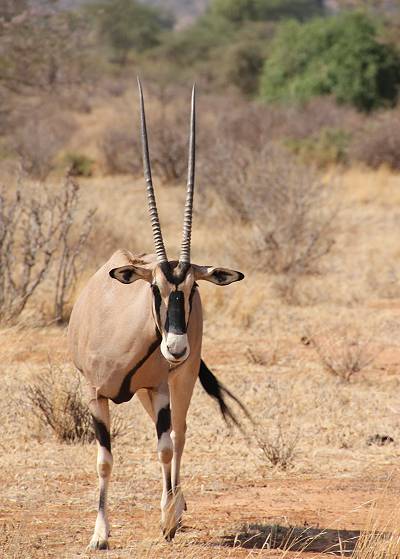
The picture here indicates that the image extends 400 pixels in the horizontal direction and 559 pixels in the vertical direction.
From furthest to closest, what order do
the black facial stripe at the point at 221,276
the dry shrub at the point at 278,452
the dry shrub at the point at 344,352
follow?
the dry shrub at the point at 344,352 < the dry shrub at the point at 278,452 < the black facial stripe at the point at 221,276

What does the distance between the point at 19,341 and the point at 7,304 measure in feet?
2.80

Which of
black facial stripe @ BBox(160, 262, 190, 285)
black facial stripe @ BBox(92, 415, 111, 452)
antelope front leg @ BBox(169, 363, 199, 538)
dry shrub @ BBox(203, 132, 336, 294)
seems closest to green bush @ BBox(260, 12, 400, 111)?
dry shrub @ BBox(203, 132, 336, 294)

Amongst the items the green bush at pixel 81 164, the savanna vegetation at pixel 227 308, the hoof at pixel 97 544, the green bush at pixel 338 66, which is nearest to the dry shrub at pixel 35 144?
the savanna vegetation at pixel 227 308

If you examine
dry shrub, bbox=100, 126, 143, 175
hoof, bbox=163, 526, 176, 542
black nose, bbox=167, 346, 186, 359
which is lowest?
dry shrub, bbox=100, 126, 143, 175

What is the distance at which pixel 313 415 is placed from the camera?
7734mm

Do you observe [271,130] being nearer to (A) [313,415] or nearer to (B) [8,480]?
(A) [313,415]

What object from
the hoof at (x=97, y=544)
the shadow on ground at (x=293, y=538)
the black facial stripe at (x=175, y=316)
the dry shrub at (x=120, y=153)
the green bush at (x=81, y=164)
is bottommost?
the green bush at (x=81, y=164)

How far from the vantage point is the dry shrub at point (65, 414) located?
696 centimetres

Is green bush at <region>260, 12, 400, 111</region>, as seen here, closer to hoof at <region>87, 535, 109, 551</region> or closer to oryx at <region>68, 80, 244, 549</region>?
oryx at <region>68, 80, 244, 549</region>

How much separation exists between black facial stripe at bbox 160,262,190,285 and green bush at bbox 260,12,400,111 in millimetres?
24569

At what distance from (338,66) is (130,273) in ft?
84.4

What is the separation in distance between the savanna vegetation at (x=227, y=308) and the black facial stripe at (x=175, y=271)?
1091 mm

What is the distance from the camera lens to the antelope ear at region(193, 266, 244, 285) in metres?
4.89

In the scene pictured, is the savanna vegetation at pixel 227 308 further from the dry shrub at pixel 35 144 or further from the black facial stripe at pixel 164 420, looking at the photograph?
the black facial stripe at pixel 164 420
